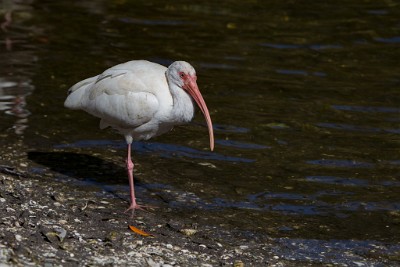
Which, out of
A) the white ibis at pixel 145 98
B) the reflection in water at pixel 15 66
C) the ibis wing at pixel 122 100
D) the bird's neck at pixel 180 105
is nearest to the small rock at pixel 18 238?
the white ibis at pixel 145 98

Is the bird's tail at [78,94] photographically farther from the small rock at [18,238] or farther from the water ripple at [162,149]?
the small rock at [18,238]

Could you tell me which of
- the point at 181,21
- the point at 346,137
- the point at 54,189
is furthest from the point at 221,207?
the point at 181,21

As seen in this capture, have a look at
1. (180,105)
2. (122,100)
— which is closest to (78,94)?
Result: (122,100)

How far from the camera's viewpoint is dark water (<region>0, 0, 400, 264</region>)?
9383 mm

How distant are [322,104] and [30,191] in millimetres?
4681

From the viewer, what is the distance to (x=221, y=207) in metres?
9.34

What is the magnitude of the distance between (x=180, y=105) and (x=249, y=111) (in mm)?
3399

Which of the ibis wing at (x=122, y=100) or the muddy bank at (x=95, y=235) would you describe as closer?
the muddy bank at (x=95, y=235)

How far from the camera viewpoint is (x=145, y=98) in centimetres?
870

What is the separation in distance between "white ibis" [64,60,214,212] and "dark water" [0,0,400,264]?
87 centimetres

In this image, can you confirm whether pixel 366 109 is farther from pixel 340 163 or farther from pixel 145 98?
pixel 145 98

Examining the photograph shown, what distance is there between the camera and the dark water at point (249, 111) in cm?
938

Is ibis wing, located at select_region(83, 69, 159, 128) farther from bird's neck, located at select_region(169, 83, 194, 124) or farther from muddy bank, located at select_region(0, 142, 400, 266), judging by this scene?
muddy bank, located at select_region(0, 142, 400, 266)

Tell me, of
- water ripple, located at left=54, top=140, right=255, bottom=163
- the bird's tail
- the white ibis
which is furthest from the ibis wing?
water ripple, located at left=54, top=140, right=255, bottom=163
